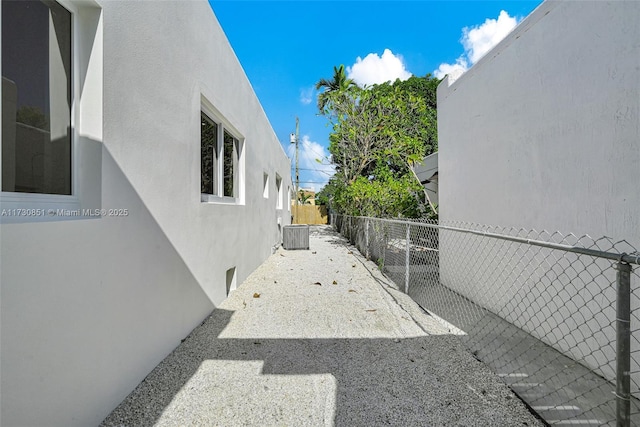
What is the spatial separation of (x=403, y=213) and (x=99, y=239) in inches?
292

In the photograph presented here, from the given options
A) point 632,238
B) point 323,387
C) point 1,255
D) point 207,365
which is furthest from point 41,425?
point 632,238

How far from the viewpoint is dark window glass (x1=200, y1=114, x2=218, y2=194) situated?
13.3 feet

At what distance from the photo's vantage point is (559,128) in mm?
2926

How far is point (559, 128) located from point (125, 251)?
405 cm

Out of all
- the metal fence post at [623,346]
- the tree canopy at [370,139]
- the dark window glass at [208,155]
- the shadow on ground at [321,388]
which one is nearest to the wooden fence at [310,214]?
the tree canopy at [370,139]

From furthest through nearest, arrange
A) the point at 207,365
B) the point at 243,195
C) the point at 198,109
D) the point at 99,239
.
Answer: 1. the point at 243,195
2. the point at 198,109
3. the point at 207,365
4. the point at 99,239

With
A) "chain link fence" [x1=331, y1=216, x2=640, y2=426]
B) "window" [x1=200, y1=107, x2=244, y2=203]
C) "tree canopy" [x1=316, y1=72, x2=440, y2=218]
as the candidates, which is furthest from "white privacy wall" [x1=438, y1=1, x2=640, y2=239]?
"tree canopy" [x1=316, y1=72, x2=440, y2=218]

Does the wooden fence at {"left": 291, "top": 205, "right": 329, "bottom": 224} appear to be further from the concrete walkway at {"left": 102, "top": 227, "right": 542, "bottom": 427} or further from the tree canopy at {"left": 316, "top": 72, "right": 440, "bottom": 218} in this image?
the concrete walkway at {"left": 102, "top": 227, "right": 542, "bottom": 427}

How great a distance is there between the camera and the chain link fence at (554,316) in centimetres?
193

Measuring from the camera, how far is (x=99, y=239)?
185 cm

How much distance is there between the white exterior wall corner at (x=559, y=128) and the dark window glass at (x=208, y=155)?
12.9ft

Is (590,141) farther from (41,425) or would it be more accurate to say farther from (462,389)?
(41,425)

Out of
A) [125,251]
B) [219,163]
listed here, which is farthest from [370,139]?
[125,251]

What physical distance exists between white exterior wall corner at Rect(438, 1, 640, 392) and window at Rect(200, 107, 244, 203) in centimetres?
389
